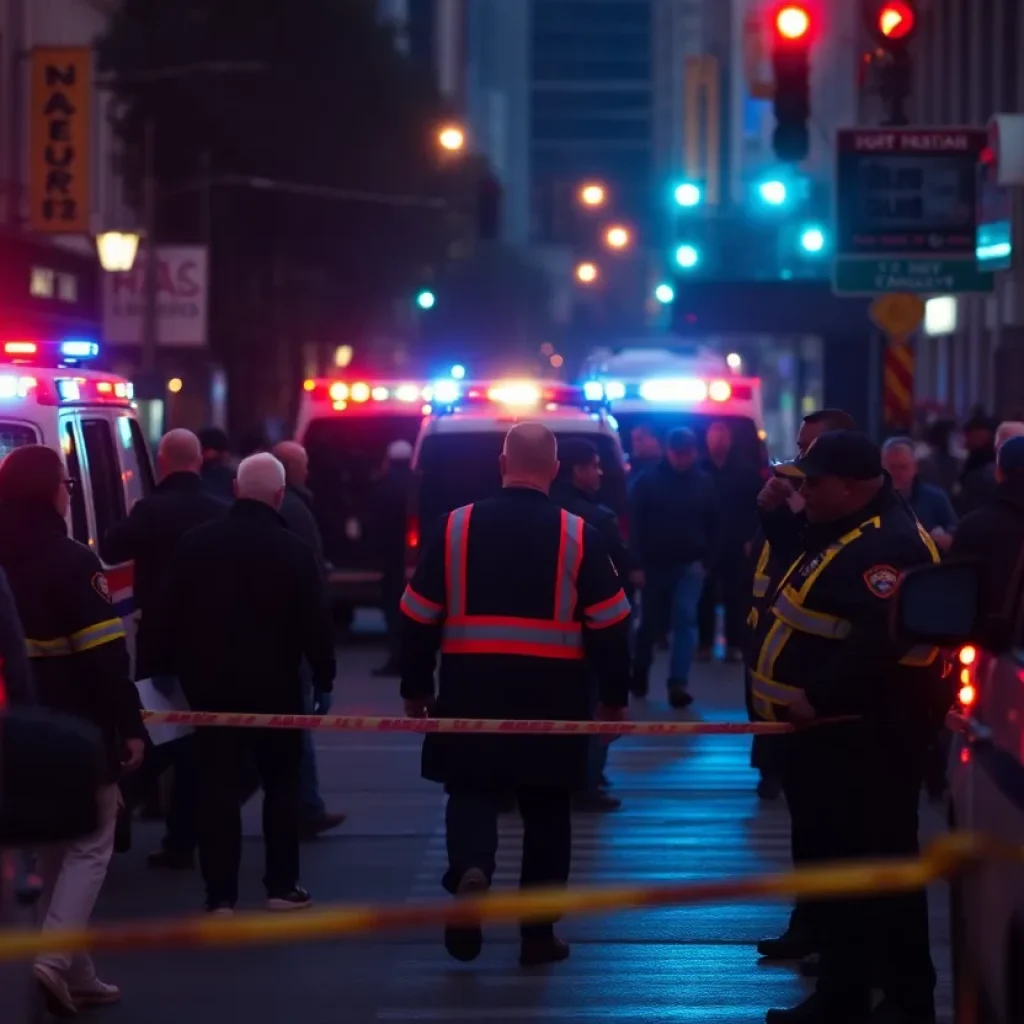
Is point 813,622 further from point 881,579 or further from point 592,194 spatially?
point 592,194

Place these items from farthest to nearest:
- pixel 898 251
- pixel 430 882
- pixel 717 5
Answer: pixel 717 5
pixel 898 251
pixel 430 882

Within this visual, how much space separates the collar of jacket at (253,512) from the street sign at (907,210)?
1082 cm

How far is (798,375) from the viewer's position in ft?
211

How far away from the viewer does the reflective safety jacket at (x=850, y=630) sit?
7441 mm

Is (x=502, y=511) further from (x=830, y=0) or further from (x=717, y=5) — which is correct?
(x=717, y=5)

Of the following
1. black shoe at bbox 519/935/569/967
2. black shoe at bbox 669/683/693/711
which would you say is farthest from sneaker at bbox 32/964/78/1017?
black shoe at bbox 669/683/693/711

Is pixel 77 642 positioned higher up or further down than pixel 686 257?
further down

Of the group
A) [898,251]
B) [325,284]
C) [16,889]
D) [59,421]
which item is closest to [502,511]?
[59,421]

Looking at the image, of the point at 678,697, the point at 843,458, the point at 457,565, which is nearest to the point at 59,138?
the point at 678,697

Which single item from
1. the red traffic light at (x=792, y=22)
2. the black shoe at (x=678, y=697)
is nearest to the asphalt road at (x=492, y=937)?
the black shoe at (x=678, y=697)

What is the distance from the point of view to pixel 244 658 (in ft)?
31.0

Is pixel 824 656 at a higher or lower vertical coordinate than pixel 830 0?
lower

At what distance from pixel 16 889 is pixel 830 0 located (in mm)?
72895

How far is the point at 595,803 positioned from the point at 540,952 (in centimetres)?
369
